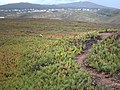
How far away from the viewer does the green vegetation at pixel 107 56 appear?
73.0ft

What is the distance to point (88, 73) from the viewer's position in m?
21.7

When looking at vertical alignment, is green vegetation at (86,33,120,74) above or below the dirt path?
above

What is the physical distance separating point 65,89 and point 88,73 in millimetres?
2815

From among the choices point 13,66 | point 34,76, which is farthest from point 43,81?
point 13,66

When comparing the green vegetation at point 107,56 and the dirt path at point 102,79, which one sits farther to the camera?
the green vegetation at point 107,56

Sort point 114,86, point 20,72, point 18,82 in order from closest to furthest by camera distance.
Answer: point 114,86
point 18,82
point 20,72

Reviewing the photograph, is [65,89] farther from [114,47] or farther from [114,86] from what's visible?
[114,47]

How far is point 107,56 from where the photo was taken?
25.5 m

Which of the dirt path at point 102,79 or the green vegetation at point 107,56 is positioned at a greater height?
the green vegetation at point 107,56

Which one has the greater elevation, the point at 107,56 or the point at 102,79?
the point at 107,56

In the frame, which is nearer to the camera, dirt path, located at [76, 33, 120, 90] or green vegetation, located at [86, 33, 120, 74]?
dirt path, located at [76, 33, 120, 90]

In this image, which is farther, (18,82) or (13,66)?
(13,66)

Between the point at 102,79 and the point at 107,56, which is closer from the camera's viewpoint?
the point at 102,79

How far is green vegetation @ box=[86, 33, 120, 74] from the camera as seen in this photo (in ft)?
73.0
